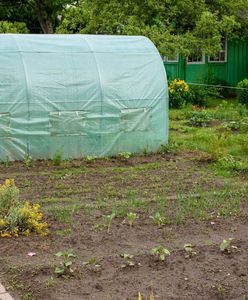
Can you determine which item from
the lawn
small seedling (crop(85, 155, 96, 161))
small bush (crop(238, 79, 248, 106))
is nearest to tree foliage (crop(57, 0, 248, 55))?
small bush (crop(238, 79, 248, 106))

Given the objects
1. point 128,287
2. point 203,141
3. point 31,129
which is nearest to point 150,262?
Result: point 128,287

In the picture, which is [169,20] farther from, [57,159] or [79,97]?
[57,159]

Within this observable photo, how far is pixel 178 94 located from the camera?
60.8ft

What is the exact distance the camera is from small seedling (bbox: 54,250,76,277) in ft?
16.7

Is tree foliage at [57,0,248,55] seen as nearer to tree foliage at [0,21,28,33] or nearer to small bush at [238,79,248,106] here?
small bush at [238,79,248,106]

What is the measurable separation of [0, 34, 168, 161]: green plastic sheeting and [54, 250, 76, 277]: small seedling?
16.2 feet

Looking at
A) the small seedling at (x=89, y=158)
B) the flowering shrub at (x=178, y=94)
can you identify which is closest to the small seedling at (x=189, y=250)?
the small seedling at (x=89, y=158)

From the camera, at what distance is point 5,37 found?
10773mm

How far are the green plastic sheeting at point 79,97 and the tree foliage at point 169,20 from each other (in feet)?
23.6

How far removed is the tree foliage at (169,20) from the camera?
18781mm

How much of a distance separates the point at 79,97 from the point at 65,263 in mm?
5821

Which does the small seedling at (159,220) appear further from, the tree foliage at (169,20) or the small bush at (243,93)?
the small bush at (243,93)

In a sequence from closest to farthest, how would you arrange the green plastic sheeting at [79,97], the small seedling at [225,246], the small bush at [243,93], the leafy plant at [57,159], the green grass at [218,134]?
the small seedling at [225,246] < the leafy plant at [57,159] < the green plastic sheeting at [79,97] < the green grass at [218,134] < the small bush at [243,93]

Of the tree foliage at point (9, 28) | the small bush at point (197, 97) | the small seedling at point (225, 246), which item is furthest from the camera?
the tree foliage at point (9, 28)
